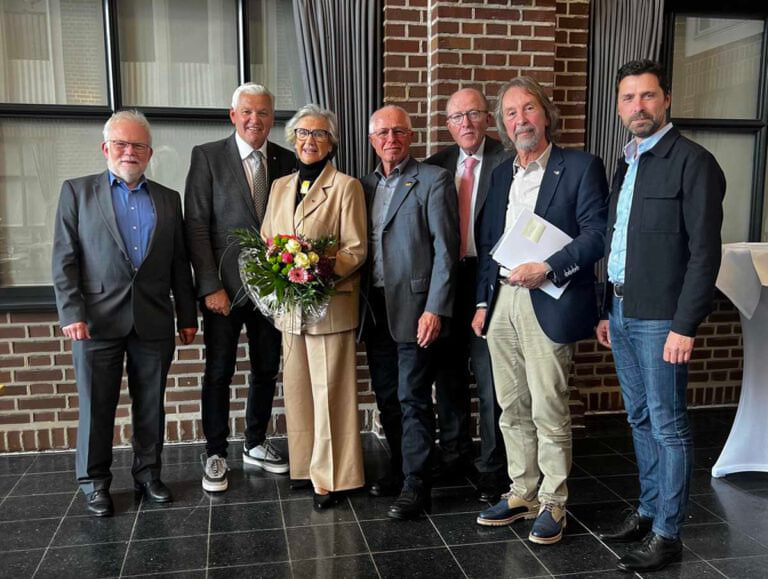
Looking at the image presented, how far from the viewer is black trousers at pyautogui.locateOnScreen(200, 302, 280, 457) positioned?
345 cm

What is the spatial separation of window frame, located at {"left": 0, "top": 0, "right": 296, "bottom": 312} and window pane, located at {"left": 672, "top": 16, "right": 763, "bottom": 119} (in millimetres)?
2865

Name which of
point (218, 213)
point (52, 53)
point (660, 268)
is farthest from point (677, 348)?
point (52, 53)

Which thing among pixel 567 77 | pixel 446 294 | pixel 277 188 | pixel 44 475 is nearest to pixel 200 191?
pixel 277 188

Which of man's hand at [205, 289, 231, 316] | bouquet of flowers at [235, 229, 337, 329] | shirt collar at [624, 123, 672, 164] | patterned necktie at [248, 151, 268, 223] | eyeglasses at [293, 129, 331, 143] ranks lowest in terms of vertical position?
man's hand at [205, 289, 231, 316]

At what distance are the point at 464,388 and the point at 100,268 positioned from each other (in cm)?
187

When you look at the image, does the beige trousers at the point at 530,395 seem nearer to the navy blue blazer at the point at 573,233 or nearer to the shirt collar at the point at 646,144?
the navy blue blazer at the point at 573,233

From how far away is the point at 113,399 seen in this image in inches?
129

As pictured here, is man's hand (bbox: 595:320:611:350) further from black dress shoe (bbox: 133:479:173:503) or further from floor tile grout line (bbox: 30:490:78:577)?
floor tile grout line (bbox: 30:490:78:577)

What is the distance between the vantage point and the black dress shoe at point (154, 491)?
10.9 ft

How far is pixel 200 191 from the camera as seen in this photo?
11.1ft

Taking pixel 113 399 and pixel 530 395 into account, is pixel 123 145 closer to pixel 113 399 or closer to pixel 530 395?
pixel 113 399

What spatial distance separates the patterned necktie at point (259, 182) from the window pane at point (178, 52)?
90 cm

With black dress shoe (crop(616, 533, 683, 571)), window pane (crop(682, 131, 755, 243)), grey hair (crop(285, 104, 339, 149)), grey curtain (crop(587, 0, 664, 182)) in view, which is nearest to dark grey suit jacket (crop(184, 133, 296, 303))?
grey hair (crop(285, 104, 339, 149))

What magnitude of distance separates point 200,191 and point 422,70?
1546 mm
